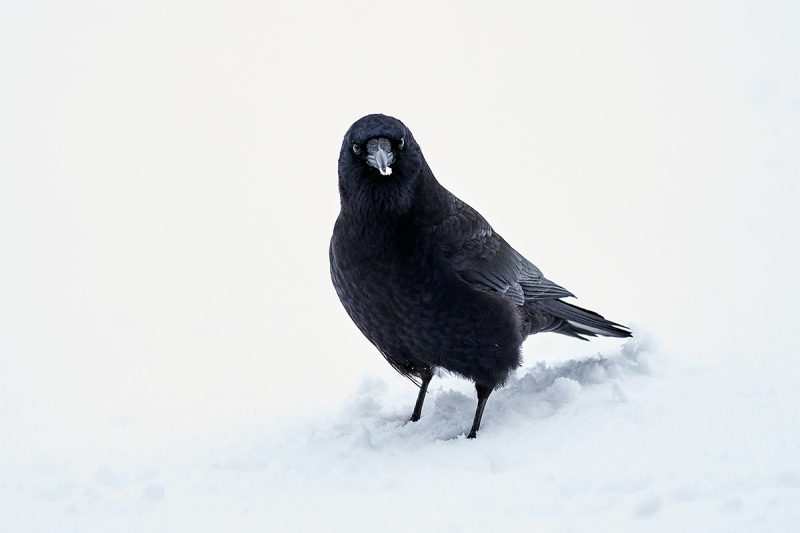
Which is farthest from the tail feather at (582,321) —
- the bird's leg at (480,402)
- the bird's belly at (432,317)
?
the bird's leg at (480,402)

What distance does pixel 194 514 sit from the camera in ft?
11.6

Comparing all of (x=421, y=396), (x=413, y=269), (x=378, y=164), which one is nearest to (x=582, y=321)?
(x=421, y=396)

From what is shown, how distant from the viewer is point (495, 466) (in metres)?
3.76

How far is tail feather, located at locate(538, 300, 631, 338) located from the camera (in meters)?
5.18

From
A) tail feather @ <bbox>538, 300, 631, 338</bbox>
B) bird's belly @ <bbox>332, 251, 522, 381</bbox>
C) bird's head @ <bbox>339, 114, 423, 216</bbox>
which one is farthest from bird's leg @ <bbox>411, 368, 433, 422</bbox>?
bird's head @ <bbox>339, 114, 423, 216</bbox>

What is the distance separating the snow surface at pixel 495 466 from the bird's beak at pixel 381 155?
150 centimetres

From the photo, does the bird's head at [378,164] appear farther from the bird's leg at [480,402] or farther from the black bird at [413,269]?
the bird's leg at [480,402]

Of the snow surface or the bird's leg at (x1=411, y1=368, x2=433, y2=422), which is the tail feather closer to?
the snow surface

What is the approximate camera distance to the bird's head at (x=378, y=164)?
165 inches

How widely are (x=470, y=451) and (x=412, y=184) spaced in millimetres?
1520

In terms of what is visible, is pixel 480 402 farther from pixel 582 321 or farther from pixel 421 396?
pixel 582 321

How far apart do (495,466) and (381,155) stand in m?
1.70

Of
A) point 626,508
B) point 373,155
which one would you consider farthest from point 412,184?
point 626,508

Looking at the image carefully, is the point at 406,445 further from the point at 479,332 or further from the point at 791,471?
the point at 791,471
